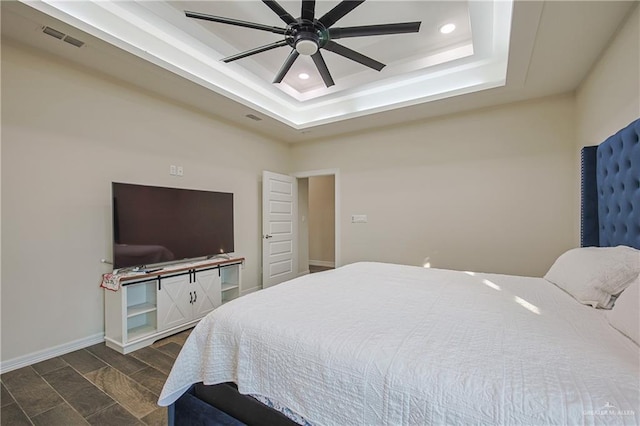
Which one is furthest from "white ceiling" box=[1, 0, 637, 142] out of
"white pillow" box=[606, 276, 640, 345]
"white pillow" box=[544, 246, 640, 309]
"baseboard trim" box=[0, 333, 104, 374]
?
"baseboard trim" box=[0, 333, 104, 374]

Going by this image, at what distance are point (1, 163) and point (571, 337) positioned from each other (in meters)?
3.84

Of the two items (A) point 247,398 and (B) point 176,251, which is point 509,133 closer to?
(A) point 247,398

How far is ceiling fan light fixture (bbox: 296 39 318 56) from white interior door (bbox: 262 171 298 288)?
248 cm

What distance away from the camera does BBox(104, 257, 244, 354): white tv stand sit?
2639 mm

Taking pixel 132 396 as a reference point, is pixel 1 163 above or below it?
above

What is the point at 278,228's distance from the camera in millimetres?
4816

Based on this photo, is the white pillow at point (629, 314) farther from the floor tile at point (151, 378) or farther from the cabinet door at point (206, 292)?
the cabinet door at point (206, 292)

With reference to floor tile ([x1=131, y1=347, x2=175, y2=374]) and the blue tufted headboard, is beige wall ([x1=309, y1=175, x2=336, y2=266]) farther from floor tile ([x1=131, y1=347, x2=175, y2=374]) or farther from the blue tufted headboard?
the blue tufted headboard

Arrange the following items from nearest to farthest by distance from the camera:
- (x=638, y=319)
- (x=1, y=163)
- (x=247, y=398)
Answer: (x=638, y=319) < (x=247, y=398) < (x=1, y=163)

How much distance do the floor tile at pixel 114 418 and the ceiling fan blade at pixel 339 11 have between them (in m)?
2.85

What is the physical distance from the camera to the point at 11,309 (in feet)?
7.64

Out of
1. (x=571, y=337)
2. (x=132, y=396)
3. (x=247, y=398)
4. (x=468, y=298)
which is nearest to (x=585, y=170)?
(x=468, y=298)

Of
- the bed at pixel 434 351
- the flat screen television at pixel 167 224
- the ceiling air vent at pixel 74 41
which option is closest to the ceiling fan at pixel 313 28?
the ceiling air vent at pixel 74 41

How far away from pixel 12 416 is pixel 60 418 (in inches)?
11.9
